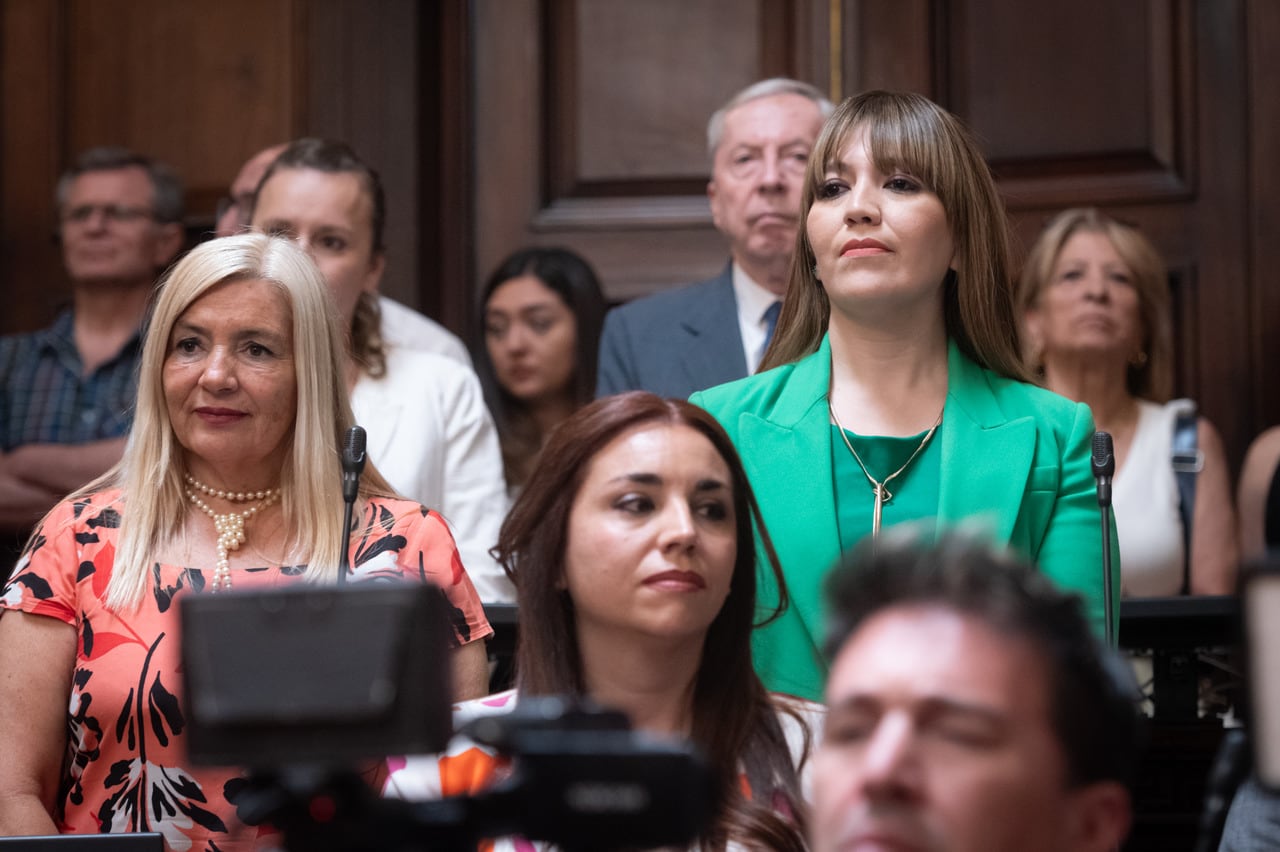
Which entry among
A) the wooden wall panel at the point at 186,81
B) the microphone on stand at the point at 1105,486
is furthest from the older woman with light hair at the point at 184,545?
the wooden wall panel at the point at 186,81

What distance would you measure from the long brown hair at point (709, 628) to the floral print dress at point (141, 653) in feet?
0.67

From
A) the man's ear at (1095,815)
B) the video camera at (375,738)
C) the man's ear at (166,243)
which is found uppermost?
the man's ear at (166,243)

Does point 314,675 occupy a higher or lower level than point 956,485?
lower

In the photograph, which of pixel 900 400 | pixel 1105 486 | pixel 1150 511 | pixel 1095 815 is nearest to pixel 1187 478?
pixel 1150 511

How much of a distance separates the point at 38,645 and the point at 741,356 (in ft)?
5.27

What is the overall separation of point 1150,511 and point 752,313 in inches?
37.7

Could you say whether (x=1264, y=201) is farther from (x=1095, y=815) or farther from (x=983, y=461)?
(x=1095, y=815)

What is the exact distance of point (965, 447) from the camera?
284 cm

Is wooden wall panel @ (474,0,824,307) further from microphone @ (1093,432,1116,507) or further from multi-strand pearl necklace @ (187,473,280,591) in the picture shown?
microphone @ (1093,432,1116,507)

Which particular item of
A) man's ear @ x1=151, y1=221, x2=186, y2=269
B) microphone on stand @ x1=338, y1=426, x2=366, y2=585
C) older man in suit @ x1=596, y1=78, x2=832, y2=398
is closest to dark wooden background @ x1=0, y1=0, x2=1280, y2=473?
man's ear @ x1=151, y1=221, x2=186, y2=269

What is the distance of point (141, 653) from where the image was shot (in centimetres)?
272

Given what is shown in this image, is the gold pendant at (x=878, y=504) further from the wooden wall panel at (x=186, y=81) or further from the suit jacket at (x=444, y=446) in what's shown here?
the wooden wall panel at (x=186, y=81)

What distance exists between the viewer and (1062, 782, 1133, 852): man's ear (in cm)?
161

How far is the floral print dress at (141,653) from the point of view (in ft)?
8.73
